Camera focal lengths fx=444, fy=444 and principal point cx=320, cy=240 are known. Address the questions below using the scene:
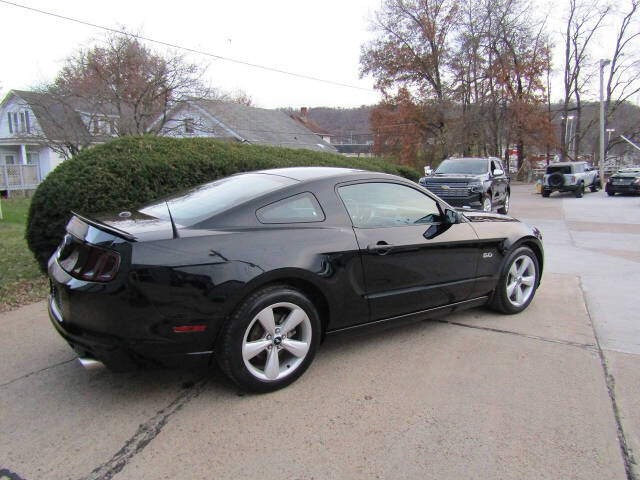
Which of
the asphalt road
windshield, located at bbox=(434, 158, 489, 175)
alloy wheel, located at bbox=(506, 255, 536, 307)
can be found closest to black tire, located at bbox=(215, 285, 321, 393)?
the asphalt road

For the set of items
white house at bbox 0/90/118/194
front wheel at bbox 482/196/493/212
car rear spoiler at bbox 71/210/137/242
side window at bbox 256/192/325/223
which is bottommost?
front wheel at bbox 482/196/493/212

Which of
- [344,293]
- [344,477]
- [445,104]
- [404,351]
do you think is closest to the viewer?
[344,477]

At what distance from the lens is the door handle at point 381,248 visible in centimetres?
332

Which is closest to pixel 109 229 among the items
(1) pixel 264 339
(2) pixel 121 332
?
(2) pixel 121 332

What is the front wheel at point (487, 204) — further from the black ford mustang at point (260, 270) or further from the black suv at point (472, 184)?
the black ford mustang at point (260, 270)

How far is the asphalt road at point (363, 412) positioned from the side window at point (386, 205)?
1052 millimetres

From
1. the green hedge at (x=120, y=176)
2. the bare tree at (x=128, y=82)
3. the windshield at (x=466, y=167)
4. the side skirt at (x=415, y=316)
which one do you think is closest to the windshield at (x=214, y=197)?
the side skirt at (x=415, y=316)

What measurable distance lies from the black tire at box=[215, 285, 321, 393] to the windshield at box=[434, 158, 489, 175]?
1173 centimetres

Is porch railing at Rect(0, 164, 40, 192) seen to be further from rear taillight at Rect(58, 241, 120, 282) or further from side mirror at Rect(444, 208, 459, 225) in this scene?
side mirror at Rect(444, 208, 459, 225)

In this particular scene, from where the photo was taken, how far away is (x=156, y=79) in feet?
66.1

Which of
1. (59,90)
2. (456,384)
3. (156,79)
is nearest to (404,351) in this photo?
(456,384)

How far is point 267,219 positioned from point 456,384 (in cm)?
174

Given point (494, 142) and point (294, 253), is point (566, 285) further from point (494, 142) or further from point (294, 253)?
point (494, 142)

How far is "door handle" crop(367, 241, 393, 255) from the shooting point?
3318 millimetres
